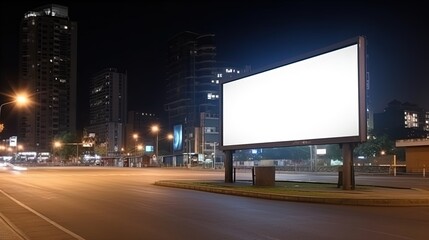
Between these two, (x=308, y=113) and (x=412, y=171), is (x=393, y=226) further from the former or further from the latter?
(x=412, y=171)

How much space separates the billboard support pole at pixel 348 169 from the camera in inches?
1054

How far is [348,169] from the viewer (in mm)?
26719

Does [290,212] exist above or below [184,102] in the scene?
below

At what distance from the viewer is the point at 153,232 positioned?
1288 cm

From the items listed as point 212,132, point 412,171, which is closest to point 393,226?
point 412,171

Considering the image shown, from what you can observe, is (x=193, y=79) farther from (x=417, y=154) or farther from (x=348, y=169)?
(x=348, y=169)

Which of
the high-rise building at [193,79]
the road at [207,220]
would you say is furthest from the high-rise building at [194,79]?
the road at [207,220]

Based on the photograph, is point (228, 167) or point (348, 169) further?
point (228, 167)

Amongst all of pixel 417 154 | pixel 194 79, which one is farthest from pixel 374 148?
pixel 194 79

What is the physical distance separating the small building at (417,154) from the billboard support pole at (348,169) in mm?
37133

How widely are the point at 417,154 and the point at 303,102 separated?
38.5 meters

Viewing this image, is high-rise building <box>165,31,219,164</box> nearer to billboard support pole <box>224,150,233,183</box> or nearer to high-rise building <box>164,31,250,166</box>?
high-rise building <box>164,31,250,166</box>

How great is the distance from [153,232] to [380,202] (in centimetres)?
1153

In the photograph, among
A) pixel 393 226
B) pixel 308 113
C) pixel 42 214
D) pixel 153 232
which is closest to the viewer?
pixel 153 232
